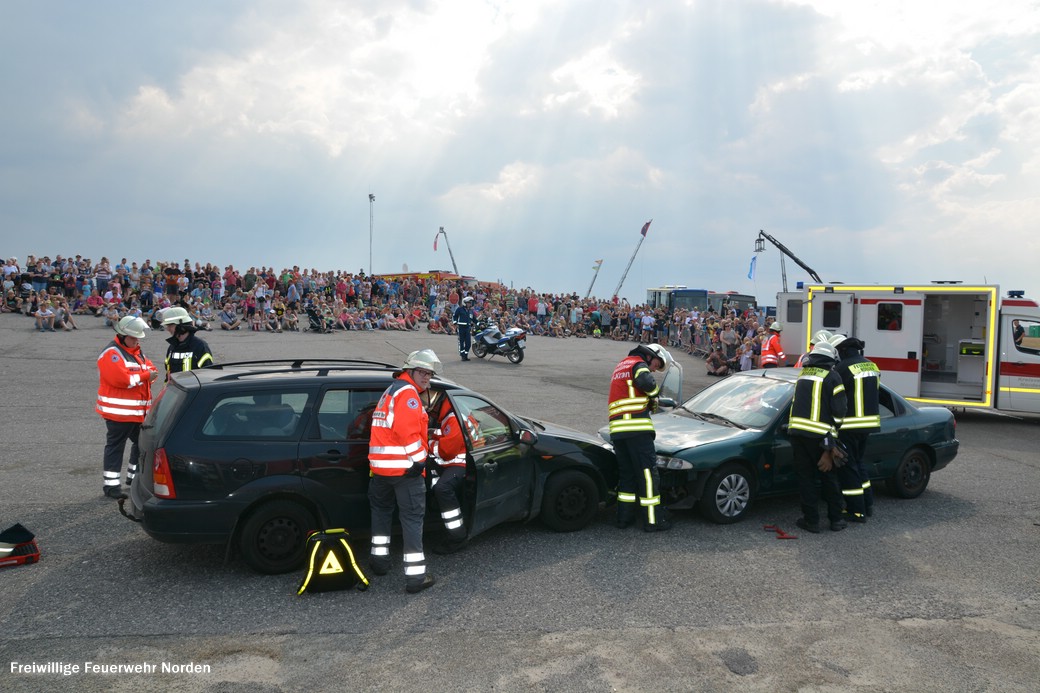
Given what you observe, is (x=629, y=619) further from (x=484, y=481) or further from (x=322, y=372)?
(x=322, y=372)

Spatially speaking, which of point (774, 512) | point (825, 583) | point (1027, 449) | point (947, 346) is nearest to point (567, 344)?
point (947, 346)

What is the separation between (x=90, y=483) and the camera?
7.77 meters

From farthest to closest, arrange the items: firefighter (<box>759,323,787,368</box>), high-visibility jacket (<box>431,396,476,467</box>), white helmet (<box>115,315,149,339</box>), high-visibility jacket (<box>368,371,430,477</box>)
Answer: firefighter (<box>759,323,787,368</box>)
white helmet (<box>115,315,149,339</box>)
high-visibility jacket (<box>431,396,476,467</box>)
high-visibility jacket (<box>368,371,430,477</box>)

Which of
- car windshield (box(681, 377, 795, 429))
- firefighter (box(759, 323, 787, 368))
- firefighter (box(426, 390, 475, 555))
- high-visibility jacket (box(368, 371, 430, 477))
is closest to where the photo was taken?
high-visibility jacket (box(368, 371, 430, 477))

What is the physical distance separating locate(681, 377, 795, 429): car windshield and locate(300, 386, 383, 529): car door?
12.7 feet

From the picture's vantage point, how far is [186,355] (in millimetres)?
7664

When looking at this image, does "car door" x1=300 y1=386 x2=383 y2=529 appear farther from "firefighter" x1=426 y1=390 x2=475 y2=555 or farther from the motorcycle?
the motorcycle

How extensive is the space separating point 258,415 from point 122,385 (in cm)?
239

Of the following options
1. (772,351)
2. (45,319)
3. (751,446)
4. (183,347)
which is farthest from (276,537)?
(45,319)

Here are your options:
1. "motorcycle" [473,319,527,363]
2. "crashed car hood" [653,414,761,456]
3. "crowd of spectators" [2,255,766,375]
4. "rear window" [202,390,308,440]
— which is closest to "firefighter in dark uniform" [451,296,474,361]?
"motorcycle" [473,319,527,363]

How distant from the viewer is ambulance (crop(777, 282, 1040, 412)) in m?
13.3

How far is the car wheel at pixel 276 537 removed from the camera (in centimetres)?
529

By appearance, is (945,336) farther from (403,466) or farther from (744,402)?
(403,466)

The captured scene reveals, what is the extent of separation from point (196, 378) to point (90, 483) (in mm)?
3299
